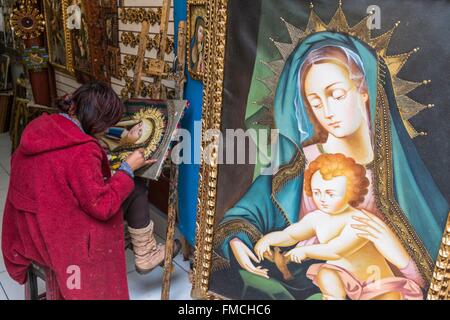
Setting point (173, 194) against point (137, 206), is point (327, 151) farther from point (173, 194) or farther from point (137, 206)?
point (137, 206)

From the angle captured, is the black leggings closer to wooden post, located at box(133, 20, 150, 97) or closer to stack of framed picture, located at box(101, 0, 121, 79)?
wooden post, located at box(133, 20, 150, 97)

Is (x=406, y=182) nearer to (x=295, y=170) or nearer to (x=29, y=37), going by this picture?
(x=295, y=170)

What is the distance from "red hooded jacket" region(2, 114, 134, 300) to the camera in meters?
1.47

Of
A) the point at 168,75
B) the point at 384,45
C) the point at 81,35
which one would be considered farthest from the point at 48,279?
the point at 81,35

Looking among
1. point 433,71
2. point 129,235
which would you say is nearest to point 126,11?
point 129,235

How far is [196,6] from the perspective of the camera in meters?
1.80

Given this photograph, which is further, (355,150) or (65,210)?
(65,210)

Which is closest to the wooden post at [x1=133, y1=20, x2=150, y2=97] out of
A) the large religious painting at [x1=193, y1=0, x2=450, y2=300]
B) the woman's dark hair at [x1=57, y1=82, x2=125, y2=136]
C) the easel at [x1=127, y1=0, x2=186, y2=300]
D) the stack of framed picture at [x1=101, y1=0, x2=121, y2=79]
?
the easel at [x1=127, y1=0, x2=186, y2=300]

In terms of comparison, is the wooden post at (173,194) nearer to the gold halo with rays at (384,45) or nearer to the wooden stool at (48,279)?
the wooden stool at (48,279)

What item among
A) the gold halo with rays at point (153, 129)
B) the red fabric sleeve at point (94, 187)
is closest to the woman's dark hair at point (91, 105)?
the red fabric sleeve at point (94, 187)

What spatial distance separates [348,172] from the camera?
1.27 m

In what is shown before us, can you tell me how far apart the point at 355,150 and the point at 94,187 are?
36.1 inches

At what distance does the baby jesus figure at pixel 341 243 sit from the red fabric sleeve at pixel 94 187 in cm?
69

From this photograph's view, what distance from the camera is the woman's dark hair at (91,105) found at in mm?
1565
